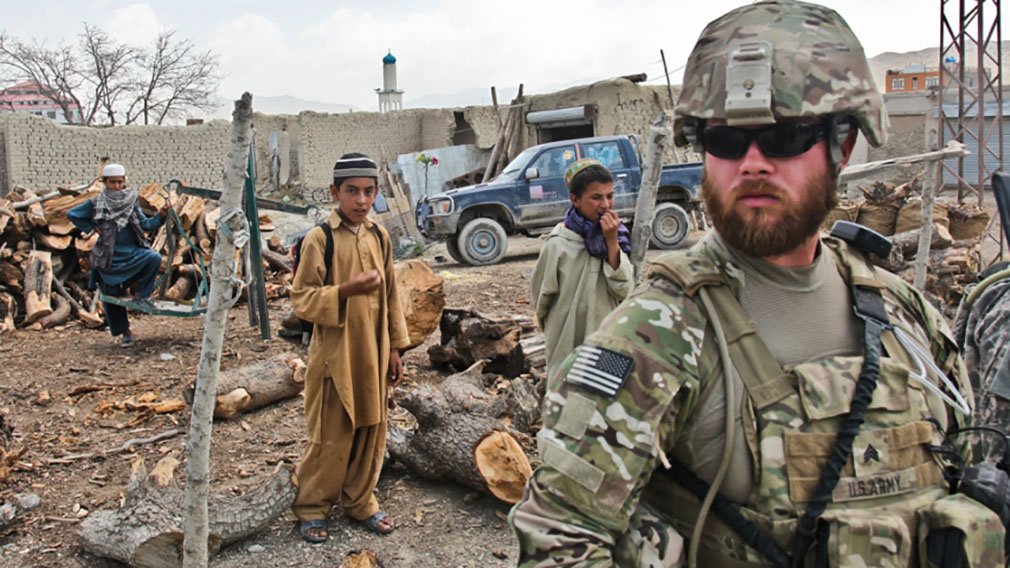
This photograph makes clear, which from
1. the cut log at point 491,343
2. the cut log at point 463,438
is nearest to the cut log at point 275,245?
the cut log at point 491,343

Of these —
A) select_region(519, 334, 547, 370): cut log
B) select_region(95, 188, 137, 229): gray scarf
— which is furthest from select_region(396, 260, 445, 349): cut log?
select_region(95, 188, 137, 229): gray scarf

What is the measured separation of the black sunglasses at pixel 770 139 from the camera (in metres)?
1.39

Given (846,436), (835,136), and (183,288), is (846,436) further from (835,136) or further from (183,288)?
(183,288)

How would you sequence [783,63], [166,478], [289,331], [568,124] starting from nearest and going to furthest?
[783,63] < [166,478] < [289,331] < [568,124]

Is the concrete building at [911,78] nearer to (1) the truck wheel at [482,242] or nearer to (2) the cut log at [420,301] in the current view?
(1) the truck wheel at [482,242]

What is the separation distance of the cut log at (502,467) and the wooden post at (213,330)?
1.54 metres

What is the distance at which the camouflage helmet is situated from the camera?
1.38m

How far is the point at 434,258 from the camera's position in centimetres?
1408

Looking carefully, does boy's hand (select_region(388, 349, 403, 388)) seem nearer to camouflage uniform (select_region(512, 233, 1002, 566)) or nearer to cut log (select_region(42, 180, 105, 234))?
camouflage uniform (select_region(512, 233, 1002, 566))

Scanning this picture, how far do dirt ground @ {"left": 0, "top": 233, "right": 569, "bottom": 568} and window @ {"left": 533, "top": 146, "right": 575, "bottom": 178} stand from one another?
224 inches

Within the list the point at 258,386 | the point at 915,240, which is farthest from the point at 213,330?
the point at 915,240

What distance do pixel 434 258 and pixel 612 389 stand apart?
12.9 metres

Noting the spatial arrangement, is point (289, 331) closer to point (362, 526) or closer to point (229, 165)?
point (362, 526)

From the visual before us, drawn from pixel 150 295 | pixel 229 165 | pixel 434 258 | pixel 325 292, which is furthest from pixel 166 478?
pixel 434 258
